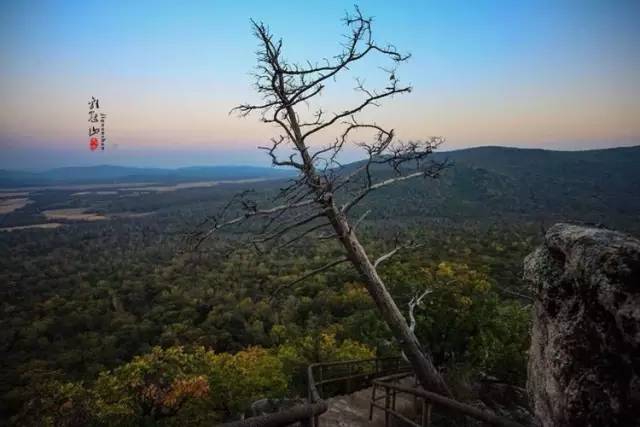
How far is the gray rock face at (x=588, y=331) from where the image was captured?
274cm

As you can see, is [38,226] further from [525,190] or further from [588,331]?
[588,331]

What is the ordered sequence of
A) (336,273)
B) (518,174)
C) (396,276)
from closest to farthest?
(396,276) < (336,273) < (518,174)

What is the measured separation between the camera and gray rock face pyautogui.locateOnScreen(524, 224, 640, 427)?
9.00ft

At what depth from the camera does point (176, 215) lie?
6038 inches

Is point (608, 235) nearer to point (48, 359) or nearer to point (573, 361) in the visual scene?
point (573, 361)

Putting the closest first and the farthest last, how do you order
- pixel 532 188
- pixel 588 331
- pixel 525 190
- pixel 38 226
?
pixel 588 331, pixel 38 226, pixel 525 190, pixel 532 188

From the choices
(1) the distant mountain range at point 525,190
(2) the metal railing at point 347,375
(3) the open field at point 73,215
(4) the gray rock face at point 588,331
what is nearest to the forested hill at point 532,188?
(1) the distant mountain range at point 525,190

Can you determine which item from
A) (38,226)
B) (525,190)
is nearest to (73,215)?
(38,226)

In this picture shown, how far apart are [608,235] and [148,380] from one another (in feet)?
74.6

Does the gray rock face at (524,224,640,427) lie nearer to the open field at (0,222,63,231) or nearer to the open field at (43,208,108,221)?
the open field at (0,222,63,231)

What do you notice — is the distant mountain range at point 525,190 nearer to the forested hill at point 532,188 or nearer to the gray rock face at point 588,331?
the forested hill at point 532,188

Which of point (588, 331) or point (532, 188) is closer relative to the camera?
point (588, 331)

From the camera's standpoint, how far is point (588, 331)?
10.2 ft

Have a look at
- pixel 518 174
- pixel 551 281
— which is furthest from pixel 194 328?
pixel 518 174
